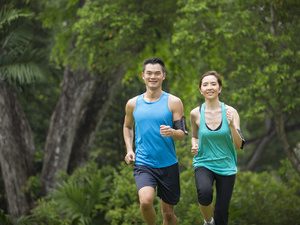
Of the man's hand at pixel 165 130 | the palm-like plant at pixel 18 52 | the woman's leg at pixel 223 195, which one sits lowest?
the woman's leg at pixel 223 195

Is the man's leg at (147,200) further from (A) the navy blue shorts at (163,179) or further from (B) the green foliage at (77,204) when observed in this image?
(B) the green foliage at (77,204)

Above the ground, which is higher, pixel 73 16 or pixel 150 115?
pixel 73 16

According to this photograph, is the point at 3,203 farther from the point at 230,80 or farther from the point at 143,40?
the point at 230,80

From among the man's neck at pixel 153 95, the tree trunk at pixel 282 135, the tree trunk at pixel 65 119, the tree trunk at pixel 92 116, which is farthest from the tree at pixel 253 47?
the man's neck at pixel 153 95

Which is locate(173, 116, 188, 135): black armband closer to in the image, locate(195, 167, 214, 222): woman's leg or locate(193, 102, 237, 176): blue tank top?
locate(193, 102, 237, 176): blue tank top

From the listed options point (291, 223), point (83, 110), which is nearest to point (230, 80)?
point (291, 223)

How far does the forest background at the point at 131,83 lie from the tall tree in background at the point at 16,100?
3 cm

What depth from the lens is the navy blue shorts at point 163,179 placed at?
4098mm

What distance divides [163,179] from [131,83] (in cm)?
877

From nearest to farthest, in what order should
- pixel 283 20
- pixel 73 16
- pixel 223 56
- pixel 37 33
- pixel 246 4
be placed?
pixel 283 20 → pixel 246 4 → pixel 223 56 → pixel 73 16 → pixel 37 33

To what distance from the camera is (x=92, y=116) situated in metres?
11.4

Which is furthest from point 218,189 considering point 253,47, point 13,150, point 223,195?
point 13,150

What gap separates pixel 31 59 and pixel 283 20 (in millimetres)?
6432

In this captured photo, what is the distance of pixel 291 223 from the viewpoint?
8.10 m
